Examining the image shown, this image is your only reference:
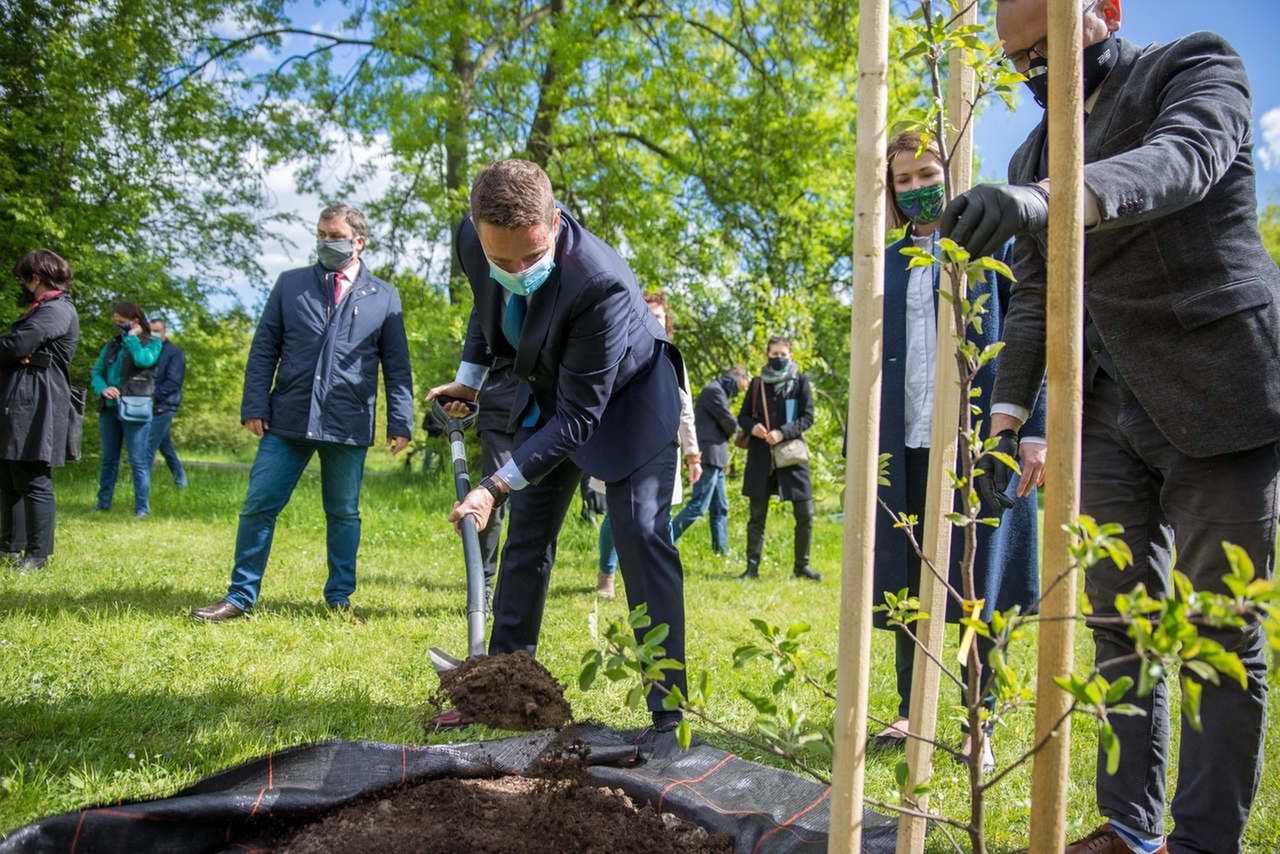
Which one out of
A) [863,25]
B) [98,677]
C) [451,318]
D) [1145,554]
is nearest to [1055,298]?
[863,25]

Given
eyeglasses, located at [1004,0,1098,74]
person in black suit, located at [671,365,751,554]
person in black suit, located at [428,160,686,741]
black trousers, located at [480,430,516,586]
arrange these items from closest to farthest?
1. eyeglasses, located at [1004,0,1098,74]
2. person in black suit, located at [428,160,686,741]
3. black trousers, located at [480,430,516,586]
4. person in black suit, located at [671,365,751,554]

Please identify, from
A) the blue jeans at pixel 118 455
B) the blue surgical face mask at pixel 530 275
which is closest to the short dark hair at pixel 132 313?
the blue jeans at pixel 118 455

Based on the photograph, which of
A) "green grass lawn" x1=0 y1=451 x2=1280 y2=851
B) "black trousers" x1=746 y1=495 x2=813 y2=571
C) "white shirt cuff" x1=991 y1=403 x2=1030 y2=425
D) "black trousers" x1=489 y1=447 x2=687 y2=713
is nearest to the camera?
"white shirt cuff" x1=991 y1=403 x2=1030 y2=425

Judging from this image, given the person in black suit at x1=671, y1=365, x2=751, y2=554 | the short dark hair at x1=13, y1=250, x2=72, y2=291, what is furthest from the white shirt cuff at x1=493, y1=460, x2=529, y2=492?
the person in black suit at x1=671, y1=365, x2=751, y2=554

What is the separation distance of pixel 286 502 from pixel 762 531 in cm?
408

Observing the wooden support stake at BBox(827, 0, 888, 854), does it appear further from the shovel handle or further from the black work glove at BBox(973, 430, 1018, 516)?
the shovel handle

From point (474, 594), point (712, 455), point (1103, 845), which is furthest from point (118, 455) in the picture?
point (1103, 845)

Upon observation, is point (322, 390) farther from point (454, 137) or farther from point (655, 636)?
point (454, 137)

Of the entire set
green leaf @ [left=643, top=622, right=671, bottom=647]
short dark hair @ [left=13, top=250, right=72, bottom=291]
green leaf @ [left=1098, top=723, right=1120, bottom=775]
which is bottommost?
green leaf @ [left=1098, top=723, right=1120, bottom=775]

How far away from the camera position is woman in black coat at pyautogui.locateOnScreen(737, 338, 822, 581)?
24.4 feet

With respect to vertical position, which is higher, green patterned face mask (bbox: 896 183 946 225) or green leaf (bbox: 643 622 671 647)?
green patterned face mask (bbox: 896 183 946 225)

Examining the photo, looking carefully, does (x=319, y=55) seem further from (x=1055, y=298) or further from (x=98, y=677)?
(x=1055, y=298)

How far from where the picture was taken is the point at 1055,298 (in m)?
1.23

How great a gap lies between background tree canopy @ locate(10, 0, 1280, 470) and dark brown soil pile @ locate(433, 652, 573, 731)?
27.8 feet
